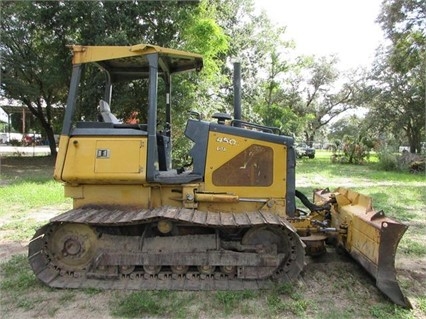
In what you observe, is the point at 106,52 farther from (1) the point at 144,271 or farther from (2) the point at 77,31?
(2) the point at 77,31

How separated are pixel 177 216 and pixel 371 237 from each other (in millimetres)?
2202

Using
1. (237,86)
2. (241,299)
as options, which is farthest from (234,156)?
(241,299)

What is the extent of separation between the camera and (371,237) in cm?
414

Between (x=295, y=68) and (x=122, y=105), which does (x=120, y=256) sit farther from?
(x=295, y=68)

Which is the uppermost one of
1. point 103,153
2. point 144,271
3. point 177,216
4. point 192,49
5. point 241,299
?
point 192,49

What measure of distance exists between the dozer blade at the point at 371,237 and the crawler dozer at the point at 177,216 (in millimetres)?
12

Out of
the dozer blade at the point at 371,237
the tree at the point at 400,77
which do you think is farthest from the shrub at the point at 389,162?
the dozer blade at the point at 371,237

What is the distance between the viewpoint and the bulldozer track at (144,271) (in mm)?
4023

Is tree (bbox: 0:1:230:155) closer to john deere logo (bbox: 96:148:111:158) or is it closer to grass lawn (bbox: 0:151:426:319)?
john deere logo (bbox: 96:148:111:158)

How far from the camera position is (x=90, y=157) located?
4.30m

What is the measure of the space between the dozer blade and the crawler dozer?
0.5 inches

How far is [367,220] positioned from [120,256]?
2.89 meters

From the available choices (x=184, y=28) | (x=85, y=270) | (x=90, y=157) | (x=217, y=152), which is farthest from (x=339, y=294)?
(x=184, y=28)

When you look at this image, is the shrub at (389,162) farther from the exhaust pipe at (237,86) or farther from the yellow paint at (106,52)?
the yellow paint at (106,52)
